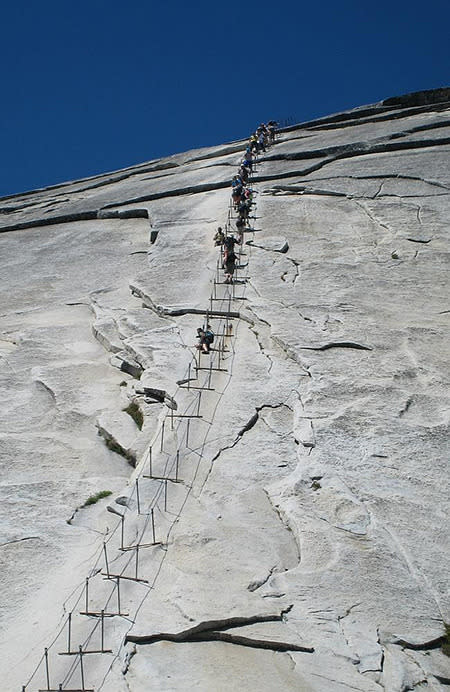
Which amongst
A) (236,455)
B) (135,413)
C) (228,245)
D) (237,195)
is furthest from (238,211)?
(236,455)

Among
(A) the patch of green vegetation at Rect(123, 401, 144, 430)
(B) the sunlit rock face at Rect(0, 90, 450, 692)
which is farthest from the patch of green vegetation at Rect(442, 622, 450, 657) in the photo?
(A) the patch of green vegetation at Rect(123, 401, 144, 430)

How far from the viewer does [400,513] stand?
10.5 meters

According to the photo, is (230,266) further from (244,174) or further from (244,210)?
(244,174)

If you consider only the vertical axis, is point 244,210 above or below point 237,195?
below

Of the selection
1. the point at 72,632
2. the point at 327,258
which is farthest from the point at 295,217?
the point at 72,632

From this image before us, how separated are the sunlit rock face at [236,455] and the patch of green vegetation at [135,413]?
32 millimetres

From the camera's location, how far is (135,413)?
13.8 m

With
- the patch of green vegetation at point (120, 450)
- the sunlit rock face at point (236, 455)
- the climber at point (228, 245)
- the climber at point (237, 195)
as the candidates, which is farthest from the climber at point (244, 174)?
the patch of green vegetation at point (120, 450)

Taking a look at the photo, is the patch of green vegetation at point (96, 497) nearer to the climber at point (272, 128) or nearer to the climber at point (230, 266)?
the climber at point (230, 266)

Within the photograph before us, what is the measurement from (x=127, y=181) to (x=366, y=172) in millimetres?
11740

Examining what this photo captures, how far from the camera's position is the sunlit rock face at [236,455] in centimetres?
844

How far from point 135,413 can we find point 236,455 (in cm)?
269

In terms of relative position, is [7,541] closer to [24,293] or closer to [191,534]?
[191,534]

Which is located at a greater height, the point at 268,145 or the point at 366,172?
the point at 268,145
